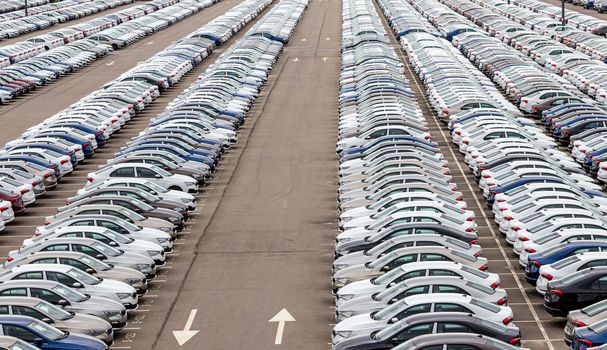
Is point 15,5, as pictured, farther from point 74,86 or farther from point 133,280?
point 133,280

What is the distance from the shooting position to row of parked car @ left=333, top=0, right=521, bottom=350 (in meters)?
22.2

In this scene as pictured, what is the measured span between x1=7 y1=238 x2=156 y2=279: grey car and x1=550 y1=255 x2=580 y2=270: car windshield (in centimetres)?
1159

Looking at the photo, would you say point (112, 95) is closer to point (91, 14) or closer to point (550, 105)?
point (550, 105)

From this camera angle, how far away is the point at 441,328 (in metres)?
22.1

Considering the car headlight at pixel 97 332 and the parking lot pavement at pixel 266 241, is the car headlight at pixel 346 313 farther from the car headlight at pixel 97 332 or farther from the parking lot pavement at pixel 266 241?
the car headlight at pixel 97 332

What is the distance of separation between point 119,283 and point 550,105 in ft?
102

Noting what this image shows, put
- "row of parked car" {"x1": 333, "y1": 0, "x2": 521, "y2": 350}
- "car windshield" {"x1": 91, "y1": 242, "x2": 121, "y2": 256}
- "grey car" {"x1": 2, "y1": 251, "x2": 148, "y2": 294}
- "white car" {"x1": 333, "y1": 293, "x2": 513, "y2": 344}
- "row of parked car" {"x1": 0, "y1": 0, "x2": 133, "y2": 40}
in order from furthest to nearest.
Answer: "row of parked car" {"x1": 0, "y1": 0, "x2": 133, "y2": 40} → "car windshield" {"x1": 91, "y1": 242, "x2": 121, "y2": 256} → "grey car" {"x1": 2, "y1": 251, "x2": 148, "y2": 294} → "white car" {"x1": 333, "y1": 293, "x2": 513, "y2": 344} → "row of parked car" {"x1": 333, "y1": 0, "x2": 521, "y2": 350}

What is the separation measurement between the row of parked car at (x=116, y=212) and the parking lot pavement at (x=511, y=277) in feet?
33.3

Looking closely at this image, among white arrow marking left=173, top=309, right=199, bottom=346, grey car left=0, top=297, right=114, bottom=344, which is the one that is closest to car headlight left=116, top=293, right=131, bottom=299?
white arrow marking left=173, top=309, right=199, bottom=346

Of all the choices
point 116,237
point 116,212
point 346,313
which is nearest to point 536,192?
point 346,313

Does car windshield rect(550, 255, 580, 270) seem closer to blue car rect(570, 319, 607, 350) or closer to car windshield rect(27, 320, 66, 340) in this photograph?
blue car rect(570, 319, 607, 350)

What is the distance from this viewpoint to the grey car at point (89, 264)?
2811cm

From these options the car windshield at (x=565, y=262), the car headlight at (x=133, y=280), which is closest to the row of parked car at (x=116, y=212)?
the car headlight at (x=133, y=280)

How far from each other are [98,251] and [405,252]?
29.4 ft
